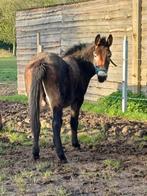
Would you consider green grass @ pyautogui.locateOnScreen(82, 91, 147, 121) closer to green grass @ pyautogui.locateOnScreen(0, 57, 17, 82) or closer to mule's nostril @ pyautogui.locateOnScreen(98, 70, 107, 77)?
mule's nostril @ pyautogui.locateOnScreen(98, 70, 107, 77)

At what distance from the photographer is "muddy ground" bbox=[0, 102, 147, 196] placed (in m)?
5.98

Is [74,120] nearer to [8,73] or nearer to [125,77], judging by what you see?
[125,77]

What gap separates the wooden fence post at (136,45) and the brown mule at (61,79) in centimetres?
393

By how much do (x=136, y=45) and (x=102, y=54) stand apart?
4.47 metres

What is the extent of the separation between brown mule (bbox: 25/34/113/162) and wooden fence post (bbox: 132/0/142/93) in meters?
3.93

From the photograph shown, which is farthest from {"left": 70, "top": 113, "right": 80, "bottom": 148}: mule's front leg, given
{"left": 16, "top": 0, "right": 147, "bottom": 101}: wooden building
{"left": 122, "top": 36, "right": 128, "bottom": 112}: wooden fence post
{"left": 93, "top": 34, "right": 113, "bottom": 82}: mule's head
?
{"left": 16, "top": 0, "right": 147, "bottom": 101}: wooden building

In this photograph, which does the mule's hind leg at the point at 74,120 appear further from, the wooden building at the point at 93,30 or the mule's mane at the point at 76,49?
the wooden building at the point at 93,30

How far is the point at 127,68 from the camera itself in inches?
509

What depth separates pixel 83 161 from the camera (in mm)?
7562

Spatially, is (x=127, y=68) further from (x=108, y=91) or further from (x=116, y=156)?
(x=116, y=156)

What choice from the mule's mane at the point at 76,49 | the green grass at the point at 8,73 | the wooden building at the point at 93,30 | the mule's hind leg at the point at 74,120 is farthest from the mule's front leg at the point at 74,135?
the green grass at the point at 8,73

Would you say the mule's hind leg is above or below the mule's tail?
below

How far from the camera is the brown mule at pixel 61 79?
292 inches

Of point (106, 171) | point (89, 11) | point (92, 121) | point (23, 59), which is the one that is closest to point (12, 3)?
point (23, 59)
